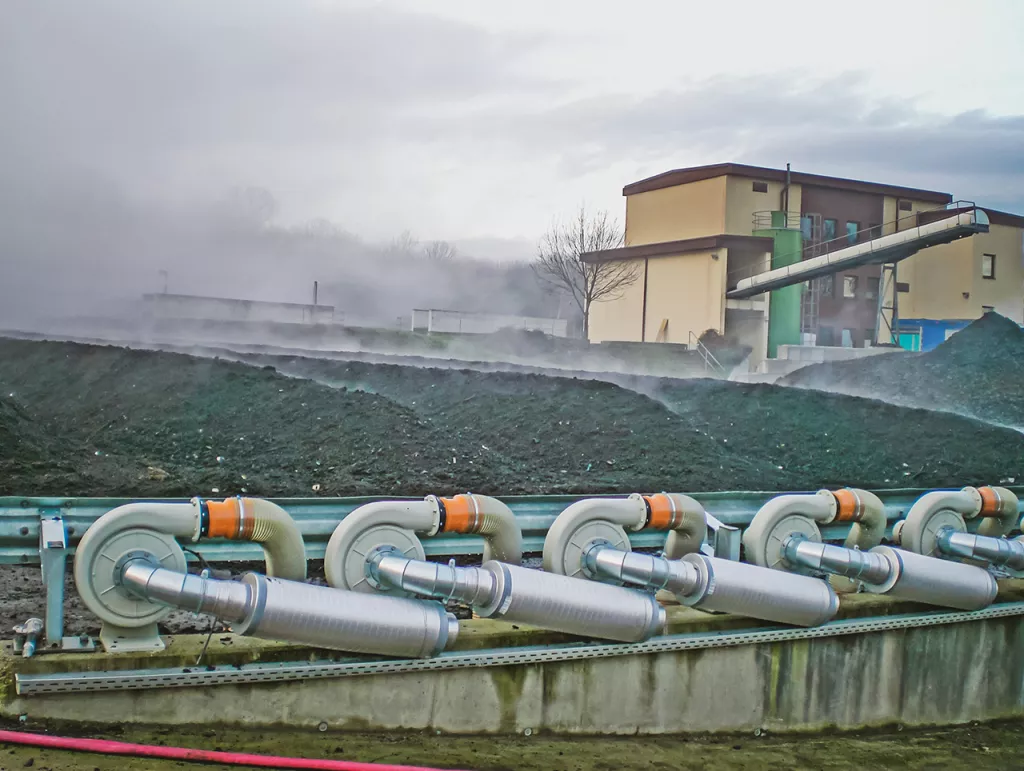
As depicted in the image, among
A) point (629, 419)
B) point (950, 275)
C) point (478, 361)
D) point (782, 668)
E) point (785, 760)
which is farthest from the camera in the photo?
point (950, 275)

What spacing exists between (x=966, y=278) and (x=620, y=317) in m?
9.62

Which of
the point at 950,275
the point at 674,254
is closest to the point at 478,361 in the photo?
the point at 674,254

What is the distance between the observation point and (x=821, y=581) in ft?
19.1

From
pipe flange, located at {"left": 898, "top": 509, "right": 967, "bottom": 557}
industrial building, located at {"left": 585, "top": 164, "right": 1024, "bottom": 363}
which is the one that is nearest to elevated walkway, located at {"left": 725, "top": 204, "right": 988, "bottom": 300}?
industrial building, located at {"left": 585, "top": 164, "right": 1024, "bottom": 363}

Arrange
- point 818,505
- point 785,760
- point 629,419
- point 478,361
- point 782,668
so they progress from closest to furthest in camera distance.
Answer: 1. point 785,760
2. point 782,668
3. point 818,505
4. point 629,419
5. point 478,361

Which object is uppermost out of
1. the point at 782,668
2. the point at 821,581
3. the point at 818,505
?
the point at 818,505

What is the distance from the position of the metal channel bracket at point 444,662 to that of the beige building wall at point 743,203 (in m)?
21.1

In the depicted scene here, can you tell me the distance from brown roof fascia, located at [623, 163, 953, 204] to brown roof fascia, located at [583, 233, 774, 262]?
6.02ft

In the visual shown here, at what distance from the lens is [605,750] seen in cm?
500

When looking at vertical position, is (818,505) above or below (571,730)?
above

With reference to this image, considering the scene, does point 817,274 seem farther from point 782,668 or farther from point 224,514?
point 224,514

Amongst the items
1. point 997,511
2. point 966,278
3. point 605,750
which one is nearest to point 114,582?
point 605,750

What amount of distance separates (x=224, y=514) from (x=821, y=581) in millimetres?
3544

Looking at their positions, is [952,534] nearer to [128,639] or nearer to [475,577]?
[475,577]
